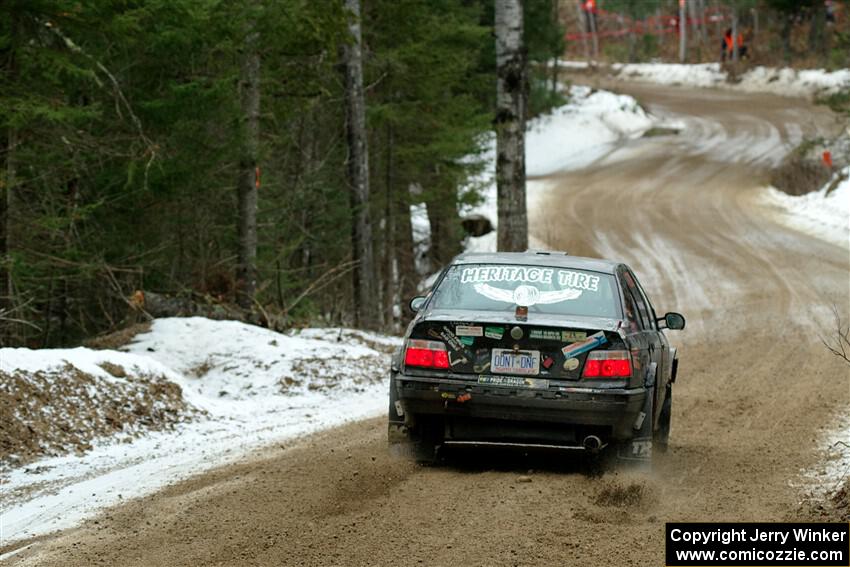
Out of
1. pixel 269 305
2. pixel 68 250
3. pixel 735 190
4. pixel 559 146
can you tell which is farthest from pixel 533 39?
pixel 68 250

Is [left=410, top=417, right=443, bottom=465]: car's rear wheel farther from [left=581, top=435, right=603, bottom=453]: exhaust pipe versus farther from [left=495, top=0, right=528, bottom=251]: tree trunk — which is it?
[left=495, top=0, right=528, bottom=251]: tree trunk

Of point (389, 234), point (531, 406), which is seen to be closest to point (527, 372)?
point (531, 406)

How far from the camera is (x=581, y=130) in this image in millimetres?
49562

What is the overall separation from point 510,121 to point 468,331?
10740 millimetres

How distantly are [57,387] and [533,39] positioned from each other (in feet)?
91.7

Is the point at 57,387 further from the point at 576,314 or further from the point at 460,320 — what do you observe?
the point at 576,314

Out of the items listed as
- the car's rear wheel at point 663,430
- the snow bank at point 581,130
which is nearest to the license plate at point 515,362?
the car's rear wheel at point 663,430

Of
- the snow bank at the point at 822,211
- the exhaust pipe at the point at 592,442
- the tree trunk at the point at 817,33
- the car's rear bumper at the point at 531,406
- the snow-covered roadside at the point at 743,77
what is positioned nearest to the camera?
the car's rear bumper at the point at 531,406

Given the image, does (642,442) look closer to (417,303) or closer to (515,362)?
(515,362)

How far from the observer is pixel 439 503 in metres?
6.98

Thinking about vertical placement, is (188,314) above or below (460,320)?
below

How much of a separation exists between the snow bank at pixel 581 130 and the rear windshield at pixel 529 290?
35.1m

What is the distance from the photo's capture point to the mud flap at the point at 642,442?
7789 mm

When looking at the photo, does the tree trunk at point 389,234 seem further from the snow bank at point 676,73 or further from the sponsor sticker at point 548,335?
the snow bank at point 676,73
